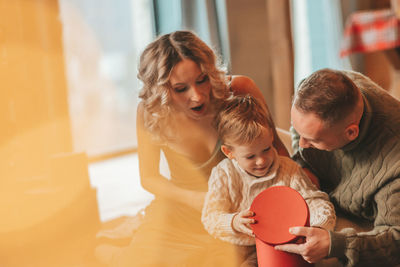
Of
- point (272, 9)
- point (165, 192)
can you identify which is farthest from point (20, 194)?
point (272, 9)

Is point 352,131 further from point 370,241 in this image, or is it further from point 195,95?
point 195,95

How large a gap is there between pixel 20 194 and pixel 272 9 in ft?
3.87

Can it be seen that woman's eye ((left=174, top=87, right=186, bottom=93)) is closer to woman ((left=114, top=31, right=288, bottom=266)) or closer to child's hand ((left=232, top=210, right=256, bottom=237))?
woman ((left=114, top=31, right=288, bottom=266))

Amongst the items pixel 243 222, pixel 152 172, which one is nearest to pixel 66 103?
pixel 152 172

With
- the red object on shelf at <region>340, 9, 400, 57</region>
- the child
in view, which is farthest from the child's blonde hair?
the red object on shelf at <region>340, 9, 400, 57</region>

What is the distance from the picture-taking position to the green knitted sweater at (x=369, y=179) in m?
0.84

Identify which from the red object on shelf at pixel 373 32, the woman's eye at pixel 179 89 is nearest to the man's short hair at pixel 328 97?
the woman's eye at pixel 179 89

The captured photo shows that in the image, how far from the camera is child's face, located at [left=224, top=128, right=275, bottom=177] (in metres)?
0.87

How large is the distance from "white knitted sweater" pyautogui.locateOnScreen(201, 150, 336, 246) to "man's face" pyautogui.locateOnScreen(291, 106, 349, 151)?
0.08m

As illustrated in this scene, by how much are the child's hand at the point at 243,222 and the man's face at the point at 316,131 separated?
0.20 metres

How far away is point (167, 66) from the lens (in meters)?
0.94

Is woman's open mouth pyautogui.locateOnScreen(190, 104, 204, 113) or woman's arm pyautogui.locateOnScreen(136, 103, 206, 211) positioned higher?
woman's open mouth pyautogui.locateOnScreen(190, 104, 204, 113)

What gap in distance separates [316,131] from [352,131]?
0.08m

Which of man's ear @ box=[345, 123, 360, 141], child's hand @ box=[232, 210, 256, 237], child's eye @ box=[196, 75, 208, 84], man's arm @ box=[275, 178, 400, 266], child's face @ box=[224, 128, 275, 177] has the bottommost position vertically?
man's arm @ box=[275, 178, 400, 266]
